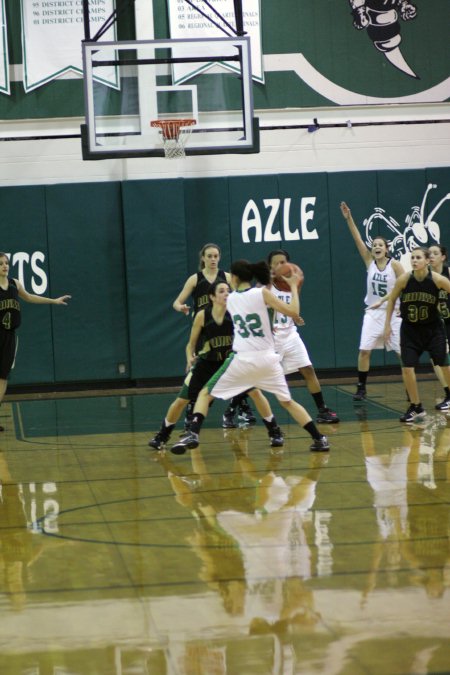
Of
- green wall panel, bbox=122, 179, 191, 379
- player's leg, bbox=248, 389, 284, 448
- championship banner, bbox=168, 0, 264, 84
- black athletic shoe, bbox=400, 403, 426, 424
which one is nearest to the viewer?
player's leg, bbox=248, 389, 284, 448

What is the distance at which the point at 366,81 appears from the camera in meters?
15.4

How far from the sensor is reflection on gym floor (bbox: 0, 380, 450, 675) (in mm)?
4305

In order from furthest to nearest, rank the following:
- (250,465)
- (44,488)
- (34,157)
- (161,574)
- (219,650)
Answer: (34,157), (250,465), (44,488), (161,574), (219,650)

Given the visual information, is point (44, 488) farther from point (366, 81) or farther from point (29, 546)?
point (366, 81)

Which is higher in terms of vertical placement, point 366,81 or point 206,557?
point 366,81

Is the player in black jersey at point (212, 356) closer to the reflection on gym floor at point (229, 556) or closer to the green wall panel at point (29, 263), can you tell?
the reflection on gym floor at point (229, 556)

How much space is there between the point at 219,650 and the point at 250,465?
433 cm

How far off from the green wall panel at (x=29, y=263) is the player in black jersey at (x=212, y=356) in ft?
18.9

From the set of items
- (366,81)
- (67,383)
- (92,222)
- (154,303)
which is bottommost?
(67,383)

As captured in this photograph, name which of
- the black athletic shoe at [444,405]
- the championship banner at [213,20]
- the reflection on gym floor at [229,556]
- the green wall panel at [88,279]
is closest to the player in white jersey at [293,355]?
the reflection on gym floor at [229,556]

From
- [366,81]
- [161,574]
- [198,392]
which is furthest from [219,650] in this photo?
[366,81]

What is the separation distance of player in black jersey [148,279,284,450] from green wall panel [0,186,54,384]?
18.9 feet

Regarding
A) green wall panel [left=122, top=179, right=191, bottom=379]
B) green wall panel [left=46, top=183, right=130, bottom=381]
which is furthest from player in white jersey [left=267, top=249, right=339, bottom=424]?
green wall panel [left=46, top=183, right=130, bottom=381]

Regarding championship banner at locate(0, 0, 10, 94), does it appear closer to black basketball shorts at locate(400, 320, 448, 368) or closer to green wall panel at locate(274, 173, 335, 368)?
green wall panel at locate(274, 173, 335, 368)
